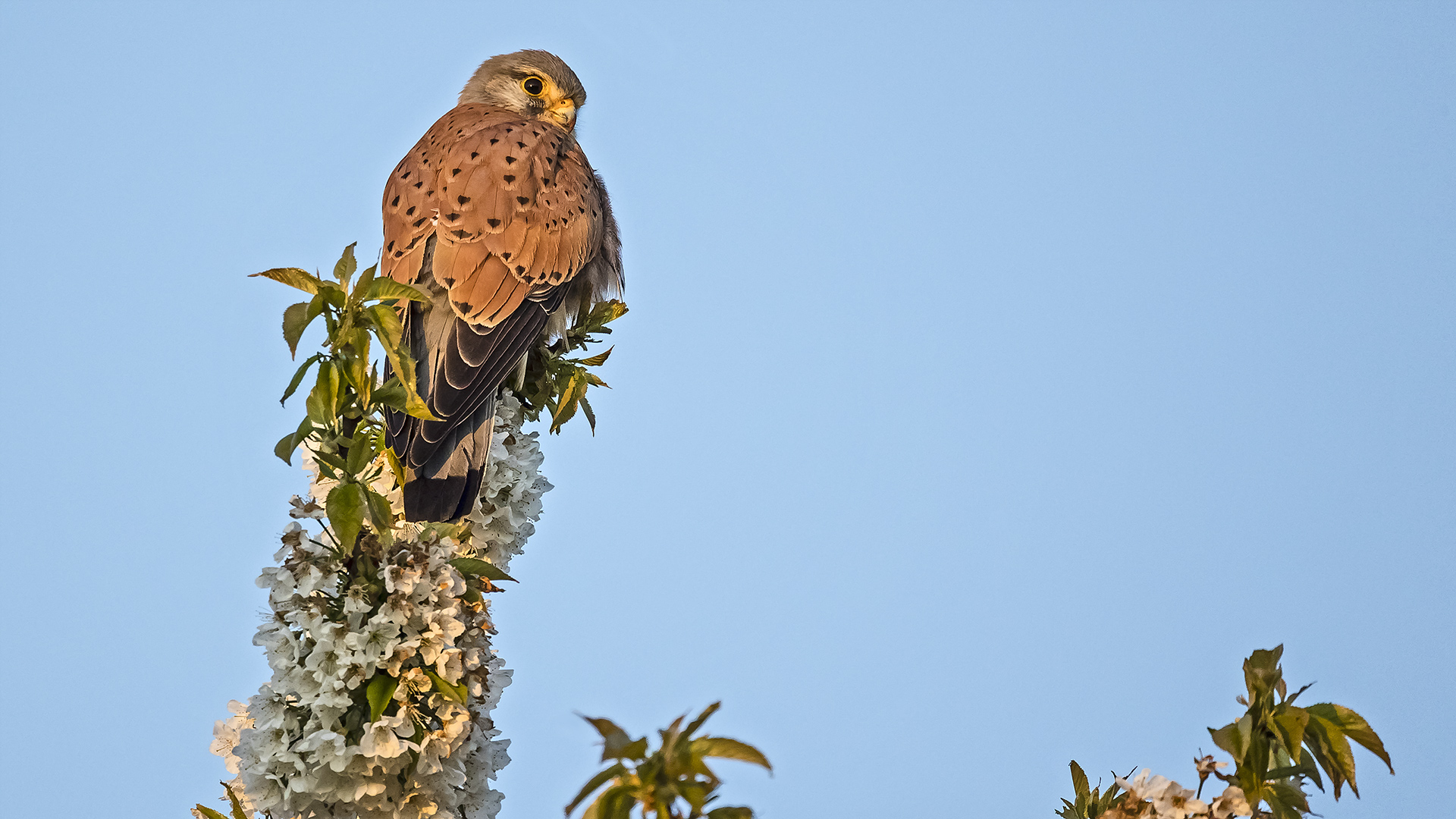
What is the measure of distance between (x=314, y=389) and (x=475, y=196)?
267cm

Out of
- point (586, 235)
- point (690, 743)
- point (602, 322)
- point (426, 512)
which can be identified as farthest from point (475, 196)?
point (690, 743)

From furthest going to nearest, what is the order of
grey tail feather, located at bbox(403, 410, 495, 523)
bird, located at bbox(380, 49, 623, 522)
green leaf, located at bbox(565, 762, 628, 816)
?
bird, located at bbox(380, 49, 623, 522)
grey tail feather, located at bbox(403, 410, 495, 523)
green leaf, located at bbox(565, 762, 628, 816)

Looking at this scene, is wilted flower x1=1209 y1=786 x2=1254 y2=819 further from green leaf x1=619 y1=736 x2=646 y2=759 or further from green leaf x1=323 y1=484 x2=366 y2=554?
green leaf x1=323 y1=484 x2=366 y2=554

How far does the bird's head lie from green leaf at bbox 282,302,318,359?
4301 mm

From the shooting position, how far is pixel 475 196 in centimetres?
460

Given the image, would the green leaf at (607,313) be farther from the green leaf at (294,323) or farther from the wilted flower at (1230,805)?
the wilted flower at (1230,805)

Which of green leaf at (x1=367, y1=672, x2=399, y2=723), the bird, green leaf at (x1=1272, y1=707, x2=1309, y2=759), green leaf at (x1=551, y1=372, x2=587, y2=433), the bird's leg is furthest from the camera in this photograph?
the bird's leg

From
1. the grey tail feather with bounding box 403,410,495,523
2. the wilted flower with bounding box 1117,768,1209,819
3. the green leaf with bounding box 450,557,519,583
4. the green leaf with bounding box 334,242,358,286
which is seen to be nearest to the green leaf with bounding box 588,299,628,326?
the grey tail feather with bounding box 403,410,495,523

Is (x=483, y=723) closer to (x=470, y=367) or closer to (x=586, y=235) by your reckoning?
(x=470, y=367)

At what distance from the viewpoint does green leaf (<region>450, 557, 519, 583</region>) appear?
7.56 ft

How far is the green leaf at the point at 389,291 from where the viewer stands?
6.54 feet

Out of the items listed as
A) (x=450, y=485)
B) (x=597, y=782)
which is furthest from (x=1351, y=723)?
(x=450, y=485)

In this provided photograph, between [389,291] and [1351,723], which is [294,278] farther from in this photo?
[1351,723]

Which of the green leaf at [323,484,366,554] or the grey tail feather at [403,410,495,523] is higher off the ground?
the grey tail feather at [403,410,495,523]
